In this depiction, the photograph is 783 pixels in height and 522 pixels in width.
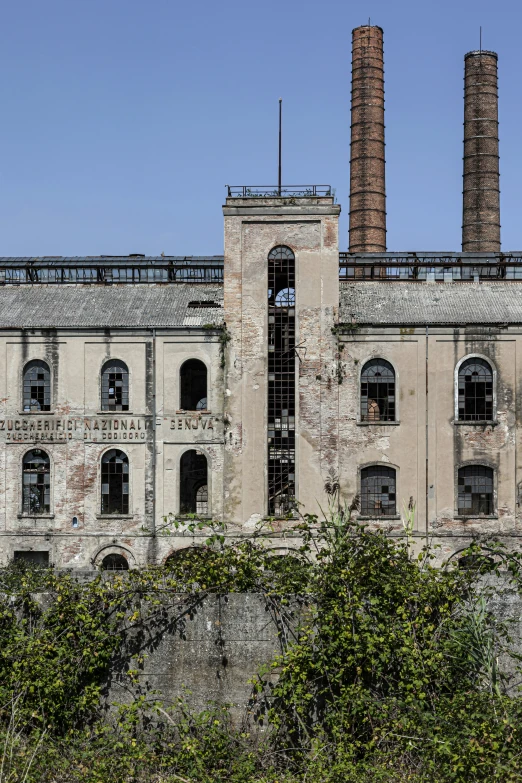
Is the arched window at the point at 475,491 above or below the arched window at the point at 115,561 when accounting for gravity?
above

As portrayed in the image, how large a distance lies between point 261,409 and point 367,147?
1914 centimetres

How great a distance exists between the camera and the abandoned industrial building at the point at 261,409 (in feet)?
106

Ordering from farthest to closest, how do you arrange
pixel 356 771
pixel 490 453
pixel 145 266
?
pixel 145 266
pixel 490 453
pixel 356 771

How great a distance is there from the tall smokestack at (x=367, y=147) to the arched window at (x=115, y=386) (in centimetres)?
1692

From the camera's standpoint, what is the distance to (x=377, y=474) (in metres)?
32.6

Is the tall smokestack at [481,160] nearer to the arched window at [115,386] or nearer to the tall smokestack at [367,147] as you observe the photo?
the tall smokestack at [367,147]

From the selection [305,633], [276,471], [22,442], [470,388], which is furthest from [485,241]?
[305,633]

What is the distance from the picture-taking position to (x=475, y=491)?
32156mm

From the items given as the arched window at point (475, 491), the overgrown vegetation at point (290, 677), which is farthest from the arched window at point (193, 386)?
the overgrown vegetation at point (290, 677)

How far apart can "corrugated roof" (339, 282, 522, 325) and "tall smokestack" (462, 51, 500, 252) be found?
11.8 m

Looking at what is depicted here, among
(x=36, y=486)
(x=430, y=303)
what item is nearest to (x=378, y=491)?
(x=430, y=303)

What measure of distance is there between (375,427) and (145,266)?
40.2ft

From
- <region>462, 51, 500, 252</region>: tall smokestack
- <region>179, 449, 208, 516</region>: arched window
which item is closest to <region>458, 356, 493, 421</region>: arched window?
<region>179, 449, 208, 516</region>: arched window

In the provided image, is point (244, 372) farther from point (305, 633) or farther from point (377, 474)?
point (305, 633)
